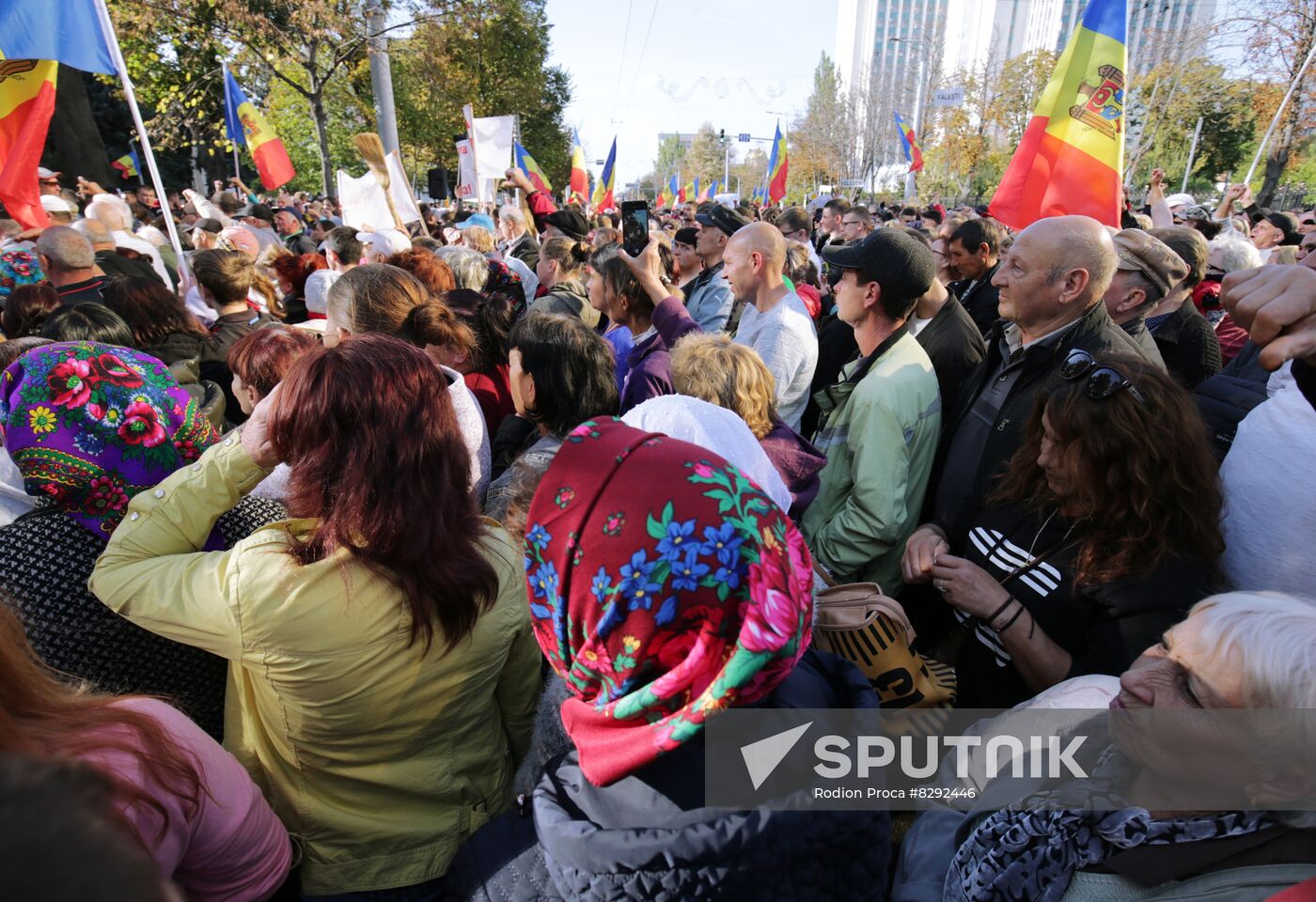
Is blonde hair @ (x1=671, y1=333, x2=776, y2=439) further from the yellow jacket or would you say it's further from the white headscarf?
the yellow jacket

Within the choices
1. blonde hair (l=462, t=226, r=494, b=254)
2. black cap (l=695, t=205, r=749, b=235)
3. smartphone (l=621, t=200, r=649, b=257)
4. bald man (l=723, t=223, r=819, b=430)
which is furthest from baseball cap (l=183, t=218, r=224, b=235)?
bald man (l=723, t=223, r=819, b=430)

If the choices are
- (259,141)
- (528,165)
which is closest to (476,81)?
(528,165)

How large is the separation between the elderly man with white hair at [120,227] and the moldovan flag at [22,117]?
4.90ft

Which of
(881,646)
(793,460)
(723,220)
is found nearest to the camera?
(881,646)

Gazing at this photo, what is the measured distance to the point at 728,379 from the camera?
8.09ft

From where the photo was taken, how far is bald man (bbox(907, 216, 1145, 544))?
108 inches

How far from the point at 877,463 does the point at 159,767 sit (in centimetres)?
235

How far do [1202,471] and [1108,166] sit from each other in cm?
298

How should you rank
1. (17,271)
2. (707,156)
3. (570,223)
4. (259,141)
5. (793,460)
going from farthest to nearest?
1. (707,156)
2. (259,141)
3. (570,223)
4. (17,271)
5. (793,460)

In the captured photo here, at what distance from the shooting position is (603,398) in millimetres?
2781

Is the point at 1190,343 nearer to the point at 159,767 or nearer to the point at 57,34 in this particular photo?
the point at 159,767

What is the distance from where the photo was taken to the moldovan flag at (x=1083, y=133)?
4.10 m

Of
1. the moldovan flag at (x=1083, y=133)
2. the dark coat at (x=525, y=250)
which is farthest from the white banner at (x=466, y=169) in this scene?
the moldovan flag at (x=1083, y=133)

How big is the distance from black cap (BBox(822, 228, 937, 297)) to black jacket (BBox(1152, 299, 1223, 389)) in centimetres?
201
